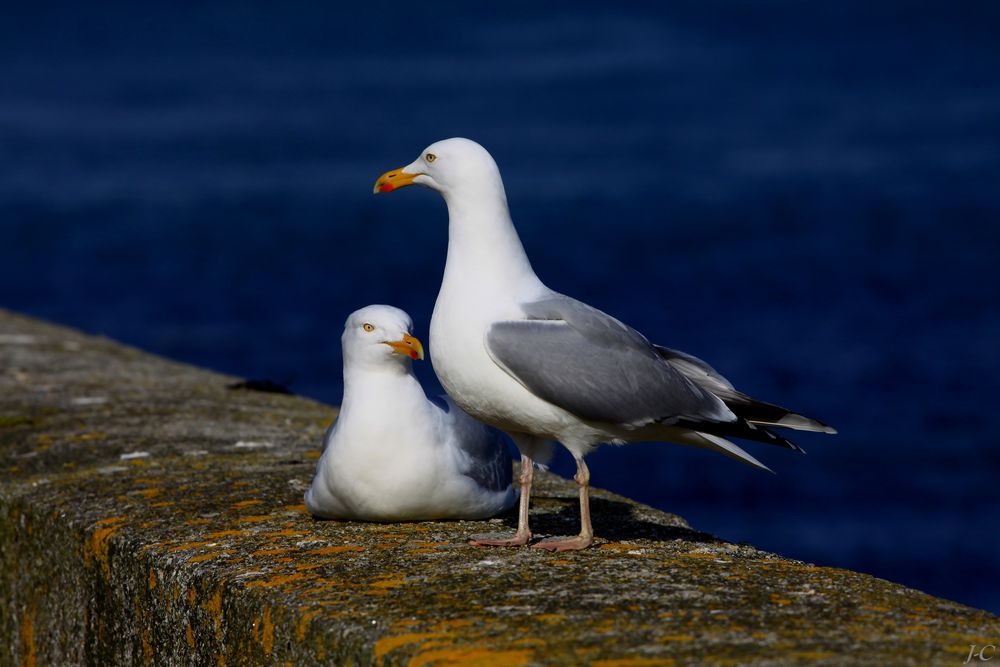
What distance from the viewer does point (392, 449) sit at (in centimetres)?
422

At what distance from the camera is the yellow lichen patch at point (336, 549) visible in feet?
12.6

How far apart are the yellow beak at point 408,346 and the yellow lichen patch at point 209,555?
2.73ft

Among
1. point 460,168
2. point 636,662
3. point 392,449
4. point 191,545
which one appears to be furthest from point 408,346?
point 636,662

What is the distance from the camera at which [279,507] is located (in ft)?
14.7

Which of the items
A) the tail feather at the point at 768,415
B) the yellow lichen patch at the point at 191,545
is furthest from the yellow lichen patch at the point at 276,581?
the tail feather at the point at 768,415

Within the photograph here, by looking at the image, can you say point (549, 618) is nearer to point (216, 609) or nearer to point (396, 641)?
point (396, 641)

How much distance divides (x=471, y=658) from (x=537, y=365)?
4.06 ft

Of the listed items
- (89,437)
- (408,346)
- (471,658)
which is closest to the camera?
(471,658)

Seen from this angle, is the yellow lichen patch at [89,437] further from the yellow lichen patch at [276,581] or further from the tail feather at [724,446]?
the tail feather at [724,446]

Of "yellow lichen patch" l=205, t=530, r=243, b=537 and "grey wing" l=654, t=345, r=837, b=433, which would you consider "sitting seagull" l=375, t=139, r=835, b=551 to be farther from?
"yellow lichen patch" l=205, t=530, r=243, b=537

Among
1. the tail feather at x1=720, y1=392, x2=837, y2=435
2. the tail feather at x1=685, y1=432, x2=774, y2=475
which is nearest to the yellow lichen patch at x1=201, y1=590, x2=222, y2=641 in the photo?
the tail feather at x1=685, y1=432, x2=774, y2=475

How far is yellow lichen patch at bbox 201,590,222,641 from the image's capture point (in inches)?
140

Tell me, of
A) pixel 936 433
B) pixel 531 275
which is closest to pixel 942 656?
pixel 531 275

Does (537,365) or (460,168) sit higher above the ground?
(460,168)
